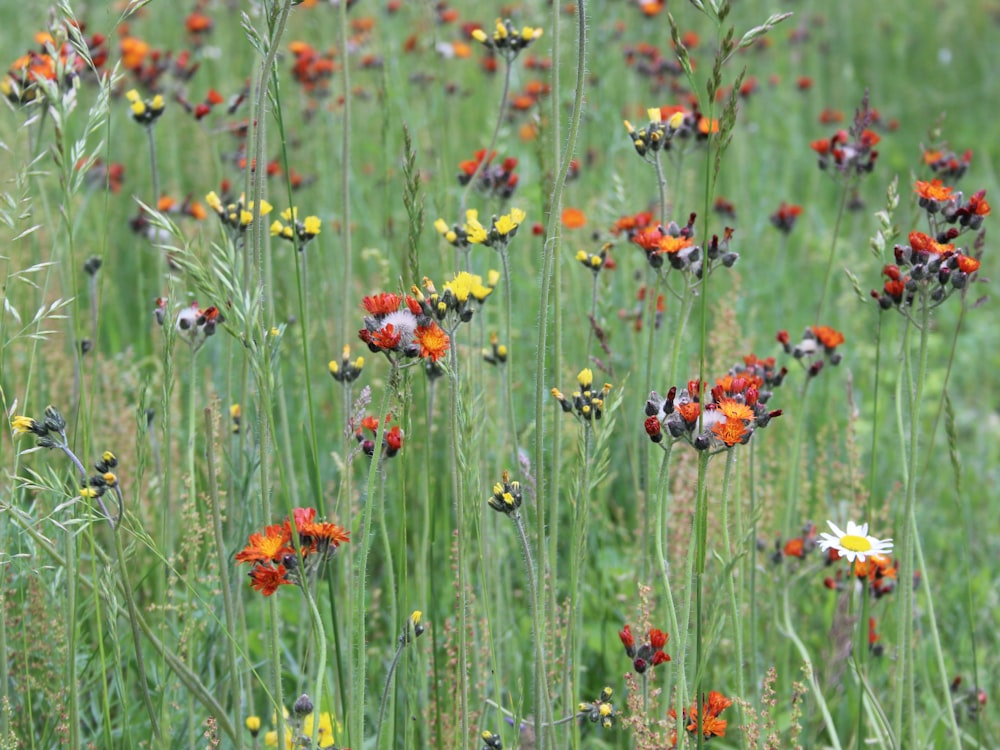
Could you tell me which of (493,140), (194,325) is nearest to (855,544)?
(493,140)

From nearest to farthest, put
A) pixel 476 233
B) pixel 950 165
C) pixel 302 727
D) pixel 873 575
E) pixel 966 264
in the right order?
pixel 302 727
pixel 966 264
pixel 476 233
pixel 873 575
pixel 950 165

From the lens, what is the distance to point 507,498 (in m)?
1.74

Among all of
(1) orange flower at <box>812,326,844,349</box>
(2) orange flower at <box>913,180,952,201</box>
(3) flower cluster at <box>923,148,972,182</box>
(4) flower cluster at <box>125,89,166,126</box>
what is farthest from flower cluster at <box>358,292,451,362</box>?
(3) flower cluster at <box>923,148,972,182</box>

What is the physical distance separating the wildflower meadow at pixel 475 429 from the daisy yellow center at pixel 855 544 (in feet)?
0.04

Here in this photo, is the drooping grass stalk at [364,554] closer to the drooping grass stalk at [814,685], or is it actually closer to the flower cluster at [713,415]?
the flower cluster at [713,415]

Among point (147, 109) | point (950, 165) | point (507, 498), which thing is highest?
point (147, 109)

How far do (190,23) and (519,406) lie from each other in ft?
8.90

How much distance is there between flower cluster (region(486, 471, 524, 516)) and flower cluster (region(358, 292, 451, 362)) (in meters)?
0.26

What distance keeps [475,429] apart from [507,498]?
26 cm

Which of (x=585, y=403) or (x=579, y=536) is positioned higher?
(x=585, y=403)

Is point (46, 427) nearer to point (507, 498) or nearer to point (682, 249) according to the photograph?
point (507, 498)

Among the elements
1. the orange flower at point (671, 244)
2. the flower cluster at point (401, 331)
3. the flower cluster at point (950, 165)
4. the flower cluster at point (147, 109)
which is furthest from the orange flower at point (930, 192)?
the flower cluster at point (147, 109)

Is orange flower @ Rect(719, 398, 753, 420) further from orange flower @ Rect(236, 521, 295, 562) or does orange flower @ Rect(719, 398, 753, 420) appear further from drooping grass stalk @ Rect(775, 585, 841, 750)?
orange flower @ Rect(236, 521, 295, 562)

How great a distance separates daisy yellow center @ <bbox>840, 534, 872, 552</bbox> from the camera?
6.75 ft
